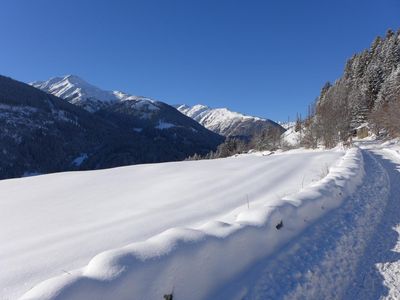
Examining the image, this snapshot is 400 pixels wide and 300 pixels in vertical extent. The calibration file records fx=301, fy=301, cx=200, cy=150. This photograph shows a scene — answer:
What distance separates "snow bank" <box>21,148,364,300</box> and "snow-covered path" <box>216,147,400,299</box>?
0.19m

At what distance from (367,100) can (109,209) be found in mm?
51941

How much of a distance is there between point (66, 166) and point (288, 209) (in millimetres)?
163119

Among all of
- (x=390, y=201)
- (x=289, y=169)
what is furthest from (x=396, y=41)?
(x=390, y=201)

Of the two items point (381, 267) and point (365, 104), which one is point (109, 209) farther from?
point (365, 104)

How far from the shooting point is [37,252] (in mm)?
4250

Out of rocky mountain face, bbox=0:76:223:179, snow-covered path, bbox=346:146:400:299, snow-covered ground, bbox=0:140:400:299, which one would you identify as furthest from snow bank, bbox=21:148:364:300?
rocky mountain face, bbox=0:76:223:179

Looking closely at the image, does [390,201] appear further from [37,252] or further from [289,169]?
[37,252]

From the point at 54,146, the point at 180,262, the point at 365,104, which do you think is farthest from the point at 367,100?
the point at 54,146

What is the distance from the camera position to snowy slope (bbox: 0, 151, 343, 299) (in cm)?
394

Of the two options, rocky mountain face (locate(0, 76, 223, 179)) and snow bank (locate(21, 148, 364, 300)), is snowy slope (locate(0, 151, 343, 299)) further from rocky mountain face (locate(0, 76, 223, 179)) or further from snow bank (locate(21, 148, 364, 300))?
rocky mountain face (locate(0, 76, 223, 179))

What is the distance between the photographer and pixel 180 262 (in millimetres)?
2939

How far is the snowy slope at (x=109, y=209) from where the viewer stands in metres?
3.94

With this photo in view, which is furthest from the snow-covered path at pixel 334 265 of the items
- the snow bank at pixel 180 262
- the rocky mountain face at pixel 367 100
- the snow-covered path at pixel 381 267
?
the rocky mountain face at pixel 367 100

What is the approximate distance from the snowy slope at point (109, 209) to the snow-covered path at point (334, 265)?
66cm
